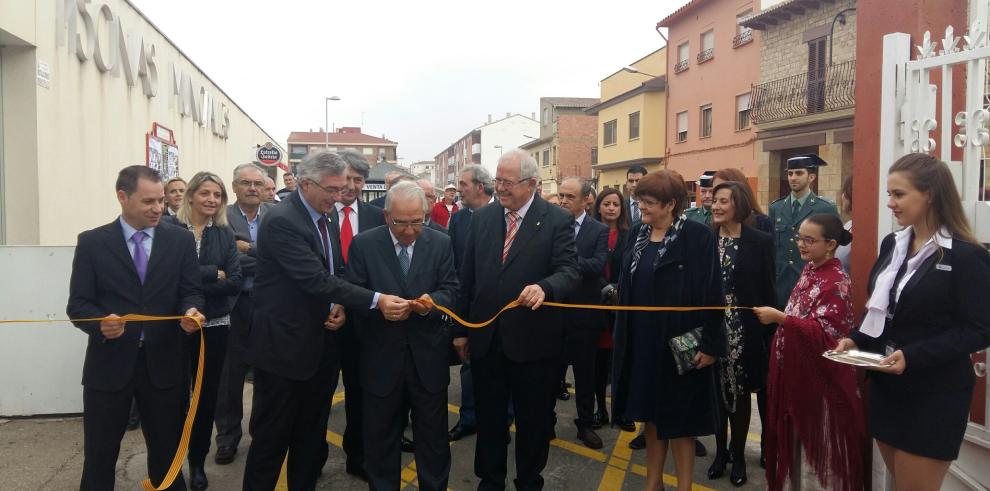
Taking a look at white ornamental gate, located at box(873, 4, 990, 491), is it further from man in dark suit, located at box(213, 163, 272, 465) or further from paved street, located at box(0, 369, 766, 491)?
man in dark suit, located at box(213, 163, 272, 465)

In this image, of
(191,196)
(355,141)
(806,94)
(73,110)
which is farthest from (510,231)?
(355,141)

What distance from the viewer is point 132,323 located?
11.4ft

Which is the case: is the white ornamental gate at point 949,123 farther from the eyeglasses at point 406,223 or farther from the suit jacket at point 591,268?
the eyeglasses at point 406,223

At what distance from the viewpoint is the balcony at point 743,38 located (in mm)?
23062

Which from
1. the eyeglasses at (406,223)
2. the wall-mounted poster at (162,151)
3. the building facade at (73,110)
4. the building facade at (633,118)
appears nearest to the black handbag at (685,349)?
the eyeglasses at (406,223)

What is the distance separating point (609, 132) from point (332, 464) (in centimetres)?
3214

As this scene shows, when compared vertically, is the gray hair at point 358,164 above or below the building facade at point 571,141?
below

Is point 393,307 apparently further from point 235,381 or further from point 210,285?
point 235,381

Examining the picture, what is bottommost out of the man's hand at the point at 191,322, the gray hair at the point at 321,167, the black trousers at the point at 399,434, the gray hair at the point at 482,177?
the black trousers at the point at 399,434

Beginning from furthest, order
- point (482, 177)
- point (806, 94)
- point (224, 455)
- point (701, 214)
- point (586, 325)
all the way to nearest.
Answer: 1. point (806, 94)
2. point (701, 214)
3. point (482, 177)
4. point (586, 325)
5. point (224, 455)

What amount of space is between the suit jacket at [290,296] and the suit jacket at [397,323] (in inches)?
8.4

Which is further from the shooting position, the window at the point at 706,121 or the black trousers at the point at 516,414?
the window at the point at 706,121

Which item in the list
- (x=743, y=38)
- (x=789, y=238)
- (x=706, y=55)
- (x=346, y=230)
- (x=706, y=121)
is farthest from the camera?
(x=706, y=121)

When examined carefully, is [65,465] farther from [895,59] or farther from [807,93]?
[807,93]
